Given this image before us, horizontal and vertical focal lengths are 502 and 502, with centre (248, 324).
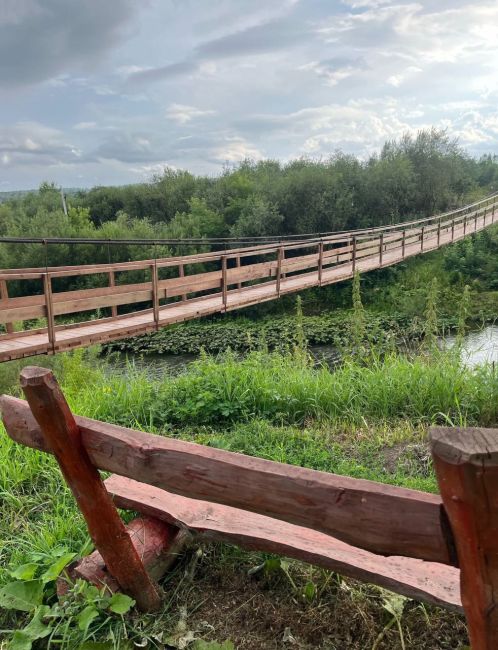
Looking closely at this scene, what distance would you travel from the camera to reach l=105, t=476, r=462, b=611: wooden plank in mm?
1353

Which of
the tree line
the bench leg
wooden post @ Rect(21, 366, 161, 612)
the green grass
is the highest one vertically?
the tree line

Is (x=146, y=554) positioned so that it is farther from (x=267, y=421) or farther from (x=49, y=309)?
(x=49, y=309)

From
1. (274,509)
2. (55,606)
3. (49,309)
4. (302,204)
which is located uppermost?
(302,204)

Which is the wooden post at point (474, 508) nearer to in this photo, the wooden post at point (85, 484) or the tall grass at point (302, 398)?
the wooden post at point (85, 484)

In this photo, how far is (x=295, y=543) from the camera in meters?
1.52

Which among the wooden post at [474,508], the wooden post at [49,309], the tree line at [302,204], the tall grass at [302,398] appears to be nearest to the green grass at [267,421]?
the tall grass at [302,398]

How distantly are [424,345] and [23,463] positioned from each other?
349cm

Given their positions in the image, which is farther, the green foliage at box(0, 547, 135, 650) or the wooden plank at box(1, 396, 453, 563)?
the green foliage at box(0, 547, 135, 650)

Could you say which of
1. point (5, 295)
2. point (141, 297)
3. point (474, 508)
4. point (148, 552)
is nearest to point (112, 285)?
point (141, 297)

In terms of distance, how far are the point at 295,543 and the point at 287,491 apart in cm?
68

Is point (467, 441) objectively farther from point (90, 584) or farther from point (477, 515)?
point (90, 584)

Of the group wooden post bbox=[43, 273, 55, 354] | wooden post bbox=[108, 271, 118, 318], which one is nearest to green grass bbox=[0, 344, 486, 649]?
wooden post bbox=[43, 273, 55, 354]

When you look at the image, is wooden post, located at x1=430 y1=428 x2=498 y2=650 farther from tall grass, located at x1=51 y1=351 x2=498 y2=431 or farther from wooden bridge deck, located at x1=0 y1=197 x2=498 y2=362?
wooden bridge deck, located at x1=0 y1=197 x2=498 y2=362

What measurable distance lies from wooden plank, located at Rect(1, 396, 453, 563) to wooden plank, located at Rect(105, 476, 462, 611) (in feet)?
1.86
